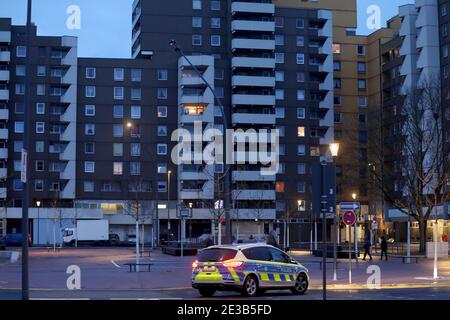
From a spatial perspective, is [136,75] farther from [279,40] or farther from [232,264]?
[232,264]

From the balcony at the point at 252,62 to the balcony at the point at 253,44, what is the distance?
1.76 meters

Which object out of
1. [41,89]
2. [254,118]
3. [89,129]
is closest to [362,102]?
[254,118]

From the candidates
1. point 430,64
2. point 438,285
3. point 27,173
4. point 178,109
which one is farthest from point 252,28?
point 27,173

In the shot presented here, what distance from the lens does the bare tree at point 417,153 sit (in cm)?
5775

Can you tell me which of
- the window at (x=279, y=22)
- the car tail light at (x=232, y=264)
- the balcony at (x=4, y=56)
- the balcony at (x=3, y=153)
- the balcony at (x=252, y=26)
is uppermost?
the window at (x=279, y=22)

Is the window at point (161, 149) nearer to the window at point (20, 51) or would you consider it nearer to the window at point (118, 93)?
the window at point (118, 93)

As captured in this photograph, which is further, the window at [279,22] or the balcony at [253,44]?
the window at [279,22]

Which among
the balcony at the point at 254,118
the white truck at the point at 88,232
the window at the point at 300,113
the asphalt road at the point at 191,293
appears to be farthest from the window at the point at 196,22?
the asphalt road at the point at 191,293

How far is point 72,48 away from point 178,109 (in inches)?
671

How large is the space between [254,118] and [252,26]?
532 inches

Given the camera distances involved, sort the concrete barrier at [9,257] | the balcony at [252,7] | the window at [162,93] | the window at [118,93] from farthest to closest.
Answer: the balcony at [252,7] < the window at [162,93] < the window at [118,93] < the concrete barrier at [9,257]

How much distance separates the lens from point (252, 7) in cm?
10450

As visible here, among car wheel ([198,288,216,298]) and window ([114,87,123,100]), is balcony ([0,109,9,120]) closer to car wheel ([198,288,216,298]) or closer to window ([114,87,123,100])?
window ([114,87,123,100])

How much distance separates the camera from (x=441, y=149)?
59.1 meters
